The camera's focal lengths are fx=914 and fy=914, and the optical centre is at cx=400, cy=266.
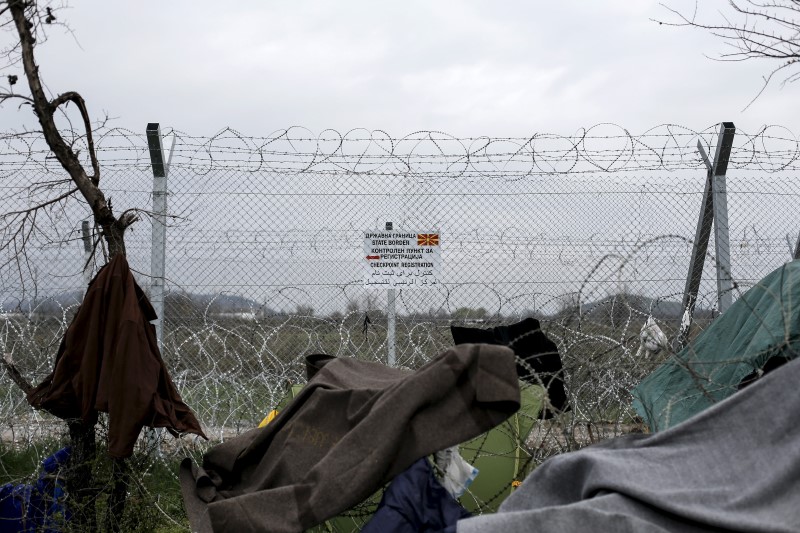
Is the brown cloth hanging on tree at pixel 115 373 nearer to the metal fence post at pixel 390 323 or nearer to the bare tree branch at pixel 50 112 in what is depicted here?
the bare tree branch at pixel 50 112

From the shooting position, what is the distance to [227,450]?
390 cm

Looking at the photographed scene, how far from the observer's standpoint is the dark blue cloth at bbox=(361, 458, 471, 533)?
3.15 m

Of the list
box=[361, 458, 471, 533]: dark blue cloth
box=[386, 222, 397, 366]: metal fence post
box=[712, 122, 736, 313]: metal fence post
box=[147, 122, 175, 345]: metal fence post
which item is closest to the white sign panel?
box=[386, 222, 397, 366]: metal fence post

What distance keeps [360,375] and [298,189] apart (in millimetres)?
3260

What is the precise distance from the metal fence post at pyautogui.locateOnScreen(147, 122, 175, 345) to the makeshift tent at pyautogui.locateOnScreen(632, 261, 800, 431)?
11.4ft

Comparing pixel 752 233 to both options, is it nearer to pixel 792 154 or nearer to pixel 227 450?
pixel 792 154

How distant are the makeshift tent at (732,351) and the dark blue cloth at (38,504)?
9.57 ft

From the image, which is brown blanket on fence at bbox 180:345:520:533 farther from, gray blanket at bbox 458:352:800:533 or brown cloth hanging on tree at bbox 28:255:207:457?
brown cloth hanging on tree at bbox 28:255:207:457

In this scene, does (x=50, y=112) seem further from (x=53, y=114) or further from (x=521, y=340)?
(x=521, y=340)

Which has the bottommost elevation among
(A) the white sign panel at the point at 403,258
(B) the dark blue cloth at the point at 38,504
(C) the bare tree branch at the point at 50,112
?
(B) the dark blue cloth at the point at 38,504

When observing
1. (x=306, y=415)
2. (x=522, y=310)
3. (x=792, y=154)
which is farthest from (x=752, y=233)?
(x=306, y=415)

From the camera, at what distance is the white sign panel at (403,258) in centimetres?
698

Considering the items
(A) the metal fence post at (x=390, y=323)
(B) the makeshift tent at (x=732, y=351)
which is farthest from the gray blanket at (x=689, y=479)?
(A) the metal fence post at (x=390, y=323)

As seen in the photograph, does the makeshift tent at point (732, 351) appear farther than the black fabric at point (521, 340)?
No
